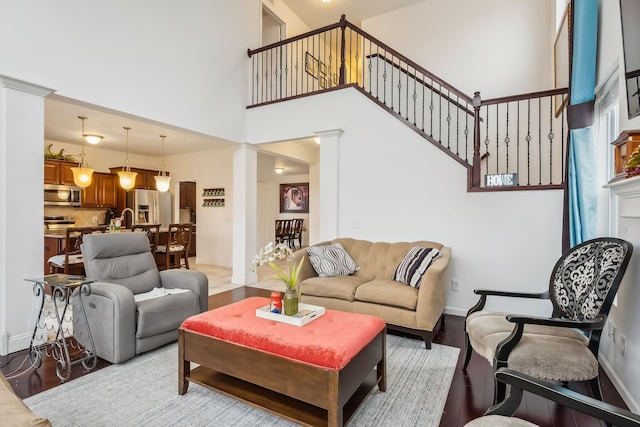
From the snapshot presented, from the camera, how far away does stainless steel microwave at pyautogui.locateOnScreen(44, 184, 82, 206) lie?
6.16 meters

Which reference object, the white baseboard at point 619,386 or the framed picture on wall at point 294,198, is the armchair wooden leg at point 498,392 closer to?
the white baseboard at point 619,386

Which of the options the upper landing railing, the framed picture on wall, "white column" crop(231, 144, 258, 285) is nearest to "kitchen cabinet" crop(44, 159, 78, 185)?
"white column" crop(231, 144, 258, 285)

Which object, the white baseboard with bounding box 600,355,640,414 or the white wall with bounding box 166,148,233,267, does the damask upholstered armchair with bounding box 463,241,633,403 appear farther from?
the white wall with bounding box 166,148,233,267

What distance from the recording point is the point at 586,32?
256cm

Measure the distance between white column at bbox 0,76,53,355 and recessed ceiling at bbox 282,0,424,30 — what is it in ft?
17.7

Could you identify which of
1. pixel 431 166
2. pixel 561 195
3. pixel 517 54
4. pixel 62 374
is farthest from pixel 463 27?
pixel 62 374

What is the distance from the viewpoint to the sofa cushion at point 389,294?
9.72 ft

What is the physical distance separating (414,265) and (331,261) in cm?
95

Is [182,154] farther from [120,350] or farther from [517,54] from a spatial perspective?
[517,54]

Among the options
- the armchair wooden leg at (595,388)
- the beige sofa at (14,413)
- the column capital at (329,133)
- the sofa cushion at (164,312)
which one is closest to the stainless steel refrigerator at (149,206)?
the column capital at (329,133)

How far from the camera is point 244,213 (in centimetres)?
542

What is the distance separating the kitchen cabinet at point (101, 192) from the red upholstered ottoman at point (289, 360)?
645cm

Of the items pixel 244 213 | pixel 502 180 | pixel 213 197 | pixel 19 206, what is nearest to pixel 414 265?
pixel 502 180

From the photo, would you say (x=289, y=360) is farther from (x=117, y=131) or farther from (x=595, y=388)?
(x=117, y=131)
